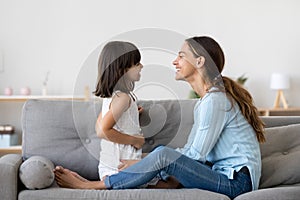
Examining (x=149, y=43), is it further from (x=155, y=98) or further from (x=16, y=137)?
(x=16, y=137)

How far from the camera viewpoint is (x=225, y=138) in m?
2.56

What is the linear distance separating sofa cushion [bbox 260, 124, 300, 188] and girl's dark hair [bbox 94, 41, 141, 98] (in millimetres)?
790

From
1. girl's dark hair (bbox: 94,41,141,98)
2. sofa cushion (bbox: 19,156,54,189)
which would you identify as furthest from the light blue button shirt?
sofa cushion (bbox: 19,156,54,189)

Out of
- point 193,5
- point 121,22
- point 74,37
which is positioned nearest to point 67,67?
point 74,37

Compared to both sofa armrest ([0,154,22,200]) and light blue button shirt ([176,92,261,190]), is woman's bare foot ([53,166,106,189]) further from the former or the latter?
light blue button shirt ([176,92,261,190])

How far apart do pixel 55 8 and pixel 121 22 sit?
0.68 metres

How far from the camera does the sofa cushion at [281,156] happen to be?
2.69 m

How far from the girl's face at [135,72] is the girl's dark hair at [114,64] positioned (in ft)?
0.05

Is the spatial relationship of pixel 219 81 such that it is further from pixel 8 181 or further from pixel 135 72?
pixel 8 181

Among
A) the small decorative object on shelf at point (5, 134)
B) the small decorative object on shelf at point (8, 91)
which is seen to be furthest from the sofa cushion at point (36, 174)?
the small decorative object on shelf at point (8, 91)

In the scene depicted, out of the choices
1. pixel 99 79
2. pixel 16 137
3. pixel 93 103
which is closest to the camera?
pixel 99 79

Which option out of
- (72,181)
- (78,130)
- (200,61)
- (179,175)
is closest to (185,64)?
(200,61)

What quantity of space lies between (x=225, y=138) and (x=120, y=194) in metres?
0.56

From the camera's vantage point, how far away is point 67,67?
557 cm
